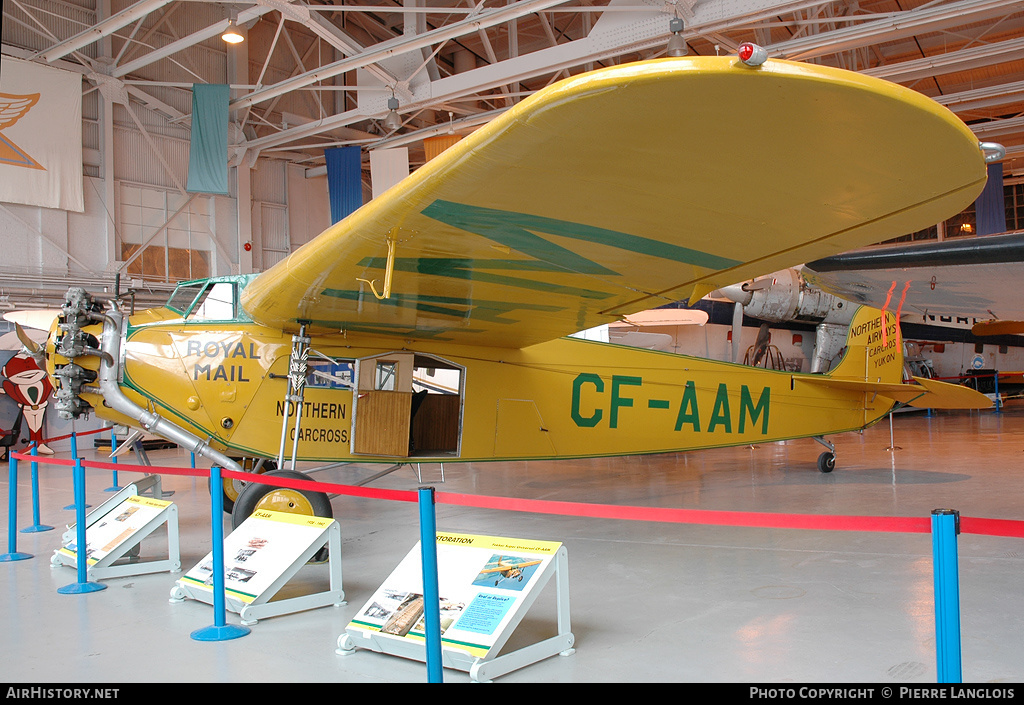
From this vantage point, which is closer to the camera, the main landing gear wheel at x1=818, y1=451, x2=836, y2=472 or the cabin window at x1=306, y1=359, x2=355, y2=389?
the cabin window at x1=306, y1=359, x2=355, y2=389

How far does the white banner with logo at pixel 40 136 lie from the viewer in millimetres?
15250

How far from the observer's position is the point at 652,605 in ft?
13.5

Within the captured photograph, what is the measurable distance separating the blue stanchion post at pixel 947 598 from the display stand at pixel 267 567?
3289mm

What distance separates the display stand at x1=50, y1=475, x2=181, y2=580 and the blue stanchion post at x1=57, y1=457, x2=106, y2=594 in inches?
5.3

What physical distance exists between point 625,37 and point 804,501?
889 centimetres

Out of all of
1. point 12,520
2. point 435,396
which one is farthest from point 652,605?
point 12,520

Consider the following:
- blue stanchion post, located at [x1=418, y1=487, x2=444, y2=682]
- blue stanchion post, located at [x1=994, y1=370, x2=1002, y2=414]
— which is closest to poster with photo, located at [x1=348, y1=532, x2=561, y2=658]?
blue stanchion post, located at [x1=418, y1=487, x2=444, y2=682]

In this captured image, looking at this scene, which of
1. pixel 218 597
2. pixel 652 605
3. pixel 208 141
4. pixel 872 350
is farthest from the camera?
pixel 208 141

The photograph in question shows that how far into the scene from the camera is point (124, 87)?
1772cm

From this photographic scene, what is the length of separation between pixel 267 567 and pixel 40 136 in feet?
52.6

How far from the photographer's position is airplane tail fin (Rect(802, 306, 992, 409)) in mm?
9250

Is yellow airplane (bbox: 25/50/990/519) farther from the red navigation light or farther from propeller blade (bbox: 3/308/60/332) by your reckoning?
propeller blade (bbox: 3/308/60/332)

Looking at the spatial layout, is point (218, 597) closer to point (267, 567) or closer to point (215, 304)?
point (267, 567)

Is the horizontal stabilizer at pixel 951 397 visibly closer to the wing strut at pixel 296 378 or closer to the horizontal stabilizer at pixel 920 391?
the horizontal stabilizer at pixel 920 391
